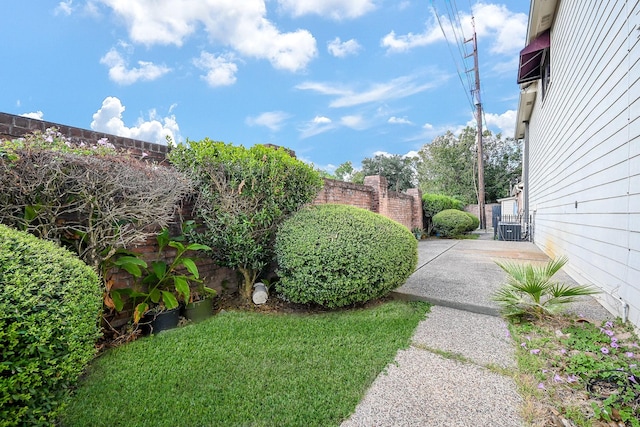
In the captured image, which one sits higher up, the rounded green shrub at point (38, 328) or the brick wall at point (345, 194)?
the brick wall at point (345, 194)

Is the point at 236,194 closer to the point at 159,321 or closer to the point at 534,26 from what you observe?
the point at 159,321

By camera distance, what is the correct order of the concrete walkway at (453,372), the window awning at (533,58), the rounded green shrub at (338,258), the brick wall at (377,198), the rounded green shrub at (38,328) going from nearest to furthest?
the rounded green shrub at (38,328)
the concrete walkway at (453,372)
the rounded green shrub at (338,258)
the brick wall at (377,198)
the window awning at (533,58)

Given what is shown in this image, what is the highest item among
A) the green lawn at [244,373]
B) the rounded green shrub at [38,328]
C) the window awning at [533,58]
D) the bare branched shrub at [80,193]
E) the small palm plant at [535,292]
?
the window awning at [533,58]

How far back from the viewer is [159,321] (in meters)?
2.97

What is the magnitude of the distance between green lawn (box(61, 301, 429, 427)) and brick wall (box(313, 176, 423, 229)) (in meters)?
2.87

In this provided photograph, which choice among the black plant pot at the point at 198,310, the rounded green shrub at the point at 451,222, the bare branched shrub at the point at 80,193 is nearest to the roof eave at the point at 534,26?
the rounded green shrub at the point at 451,222

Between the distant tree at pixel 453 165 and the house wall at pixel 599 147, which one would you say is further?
the distant tree at pixel 453 165

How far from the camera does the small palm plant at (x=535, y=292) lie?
283 cm

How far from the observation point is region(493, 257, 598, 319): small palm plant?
2.83m

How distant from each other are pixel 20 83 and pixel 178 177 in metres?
3.60

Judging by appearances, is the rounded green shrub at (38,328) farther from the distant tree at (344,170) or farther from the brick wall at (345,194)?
the distant tree at (344,170)

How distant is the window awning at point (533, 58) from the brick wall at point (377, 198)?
15.8 feet

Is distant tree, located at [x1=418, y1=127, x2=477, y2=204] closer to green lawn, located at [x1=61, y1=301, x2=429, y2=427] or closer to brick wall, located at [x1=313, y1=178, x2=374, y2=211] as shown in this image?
brick wall, located at [x1=313, y1=178, x2=374, y2=211]

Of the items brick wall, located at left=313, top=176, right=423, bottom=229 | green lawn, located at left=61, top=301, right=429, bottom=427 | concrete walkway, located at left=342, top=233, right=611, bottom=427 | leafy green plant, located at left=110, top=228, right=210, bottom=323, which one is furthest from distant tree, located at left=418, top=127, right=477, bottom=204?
leafy green plant, located at left=110, top=228, right=210, bottom=323
